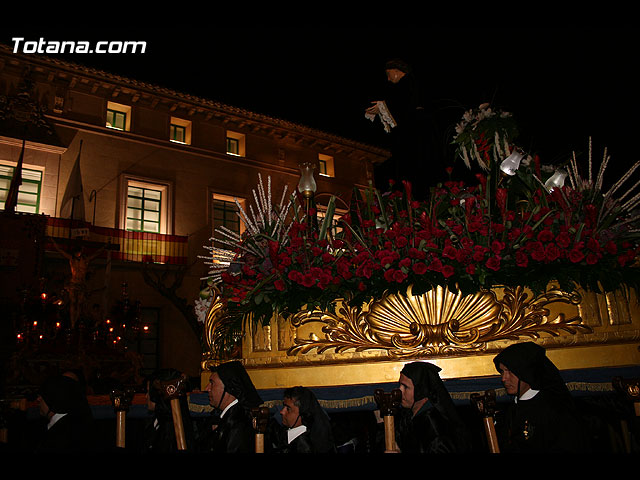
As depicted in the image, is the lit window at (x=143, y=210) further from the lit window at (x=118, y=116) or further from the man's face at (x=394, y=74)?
the man's face at (x=394, y=74)

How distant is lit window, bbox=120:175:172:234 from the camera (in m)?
18.2

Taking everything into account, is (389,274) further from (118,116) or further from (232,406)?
(118,116)

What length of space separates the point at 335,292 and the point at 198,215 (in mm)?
16468

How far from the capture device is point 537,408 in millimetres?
2668

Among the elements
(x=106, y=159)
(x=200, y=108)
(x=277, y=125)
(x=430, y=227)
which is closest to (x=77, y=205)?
(x=106, y=159)

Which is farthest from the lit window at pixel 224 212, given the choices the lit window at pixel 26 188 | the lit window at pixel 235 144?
the lit window at pixel 26 188

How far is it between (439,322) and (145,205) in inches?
664

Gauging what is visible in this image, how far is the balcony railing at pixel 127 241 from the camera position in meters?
16.1

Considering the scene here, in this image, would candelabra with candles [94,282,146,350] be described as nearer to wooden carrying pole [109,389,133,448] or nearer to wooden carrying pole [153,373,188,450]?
wooden carrying pole [109,389,133,448]

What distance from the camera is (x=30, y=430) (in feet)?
18.3

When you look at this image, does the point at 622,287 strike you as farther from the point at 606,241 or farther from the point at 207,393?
the point at 207,393

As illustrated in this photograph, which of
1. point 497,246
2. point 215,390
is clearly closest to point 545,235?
point 497,246

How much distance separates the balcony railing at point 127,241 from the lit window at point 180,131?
4.15m

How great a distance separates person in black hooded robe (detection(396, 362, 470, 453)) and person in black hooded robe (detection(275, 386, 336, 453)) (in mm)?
508
